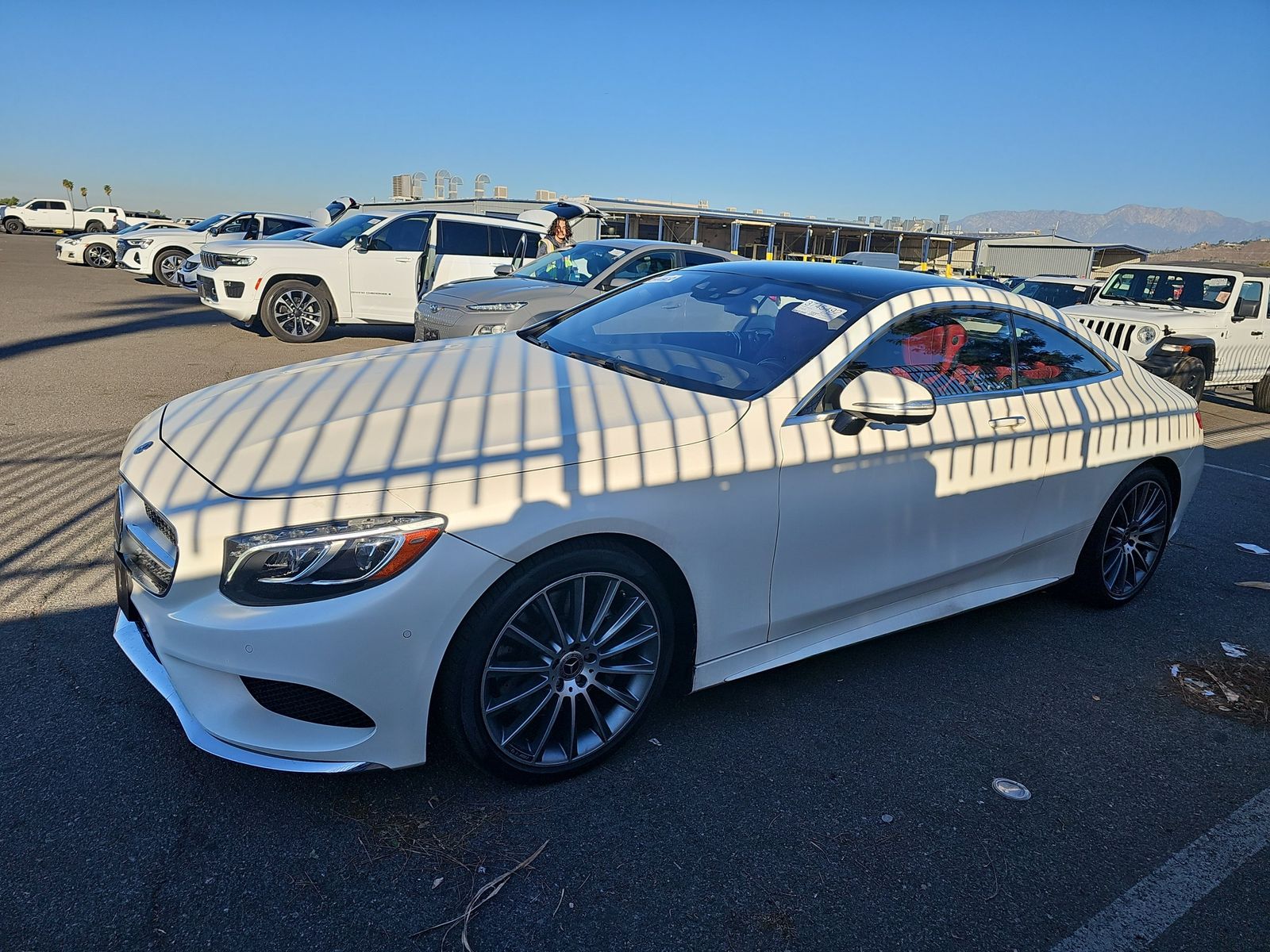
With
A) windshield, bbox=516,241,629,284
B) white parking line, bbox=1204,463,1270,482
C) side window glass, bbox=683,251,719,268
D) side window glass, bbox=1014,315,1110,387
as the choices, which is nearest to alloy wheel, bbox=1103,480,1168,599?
side window glass, bbox=1014,315,1110,387

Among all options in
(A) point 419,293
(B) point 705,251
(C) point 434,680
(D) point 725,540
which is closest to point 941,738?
(D) point 725,540

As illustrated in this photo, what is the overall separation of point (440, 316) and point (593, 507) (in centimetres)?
653

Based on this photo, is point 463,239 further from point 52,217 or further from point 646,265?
point 52,217

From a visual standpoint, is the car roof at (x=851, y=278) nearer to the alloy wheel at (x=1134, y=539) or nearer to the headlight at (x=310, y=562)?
the alloy wheel at (x=1134, y=539)

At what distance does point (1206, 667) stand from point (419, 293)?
10.2 meters

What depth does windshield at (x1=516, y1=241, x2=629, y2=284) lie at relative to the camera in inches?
379

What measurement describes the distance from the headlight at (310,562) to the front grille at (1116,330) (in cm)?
1059

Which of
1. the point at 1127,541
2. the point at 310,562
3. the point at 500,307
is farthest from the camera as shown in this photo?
the point at 500,307

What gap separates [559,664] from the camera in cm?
263

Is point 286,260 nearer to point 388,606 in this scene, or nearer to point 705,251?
point 705,251

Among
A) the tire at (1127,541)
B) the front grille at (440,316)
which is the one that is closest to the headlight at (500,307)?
the front grille at (440,316)

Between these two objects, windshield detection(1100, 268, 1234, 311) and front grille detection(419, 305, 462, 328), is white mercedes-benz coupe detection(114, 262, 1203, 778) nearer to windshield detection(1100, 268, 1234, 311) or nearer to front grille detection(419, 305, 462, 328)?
front grille detection(419, 305, 462, 328)

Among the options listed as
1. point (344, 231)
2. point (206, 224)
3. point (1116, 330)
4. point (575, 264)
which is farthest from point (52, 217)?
point (1116, 330)

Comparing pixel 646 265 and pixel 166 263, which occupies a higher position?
pixel 646 265
